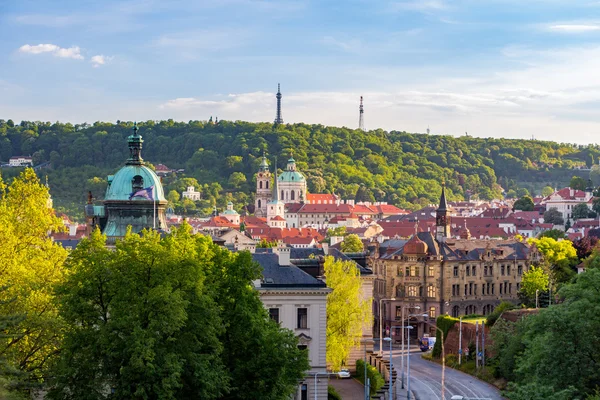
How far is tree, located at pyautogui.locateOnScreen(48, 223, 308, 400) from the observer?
4509 centimetres

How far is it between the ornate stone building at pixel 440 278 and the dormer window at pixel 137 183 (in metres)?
38.0

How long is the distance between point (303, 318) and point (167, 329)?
1734cm

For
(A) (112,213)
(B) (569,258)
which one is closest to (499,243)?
(B) (569,258)

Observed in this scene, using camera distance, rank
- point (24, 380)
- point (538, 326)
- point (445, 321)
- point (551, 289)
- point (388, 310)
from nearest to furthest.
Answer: point (24, 380) < point (538, 326) < point (445, 321) < point (551, 289) < point (388, 310)

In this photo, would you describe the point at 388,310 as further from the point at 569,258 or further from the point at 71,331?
the point at 71,331

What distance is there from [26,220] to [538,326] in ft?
80.5

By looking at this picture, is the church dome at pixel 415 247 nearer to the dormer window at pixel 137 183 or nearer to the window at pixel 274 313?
the dormer window at pixel 137 183

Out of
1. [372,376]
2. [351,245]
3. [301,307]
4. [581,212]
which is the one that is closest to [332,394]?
[301,307]

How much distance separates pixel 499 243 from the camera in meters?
119

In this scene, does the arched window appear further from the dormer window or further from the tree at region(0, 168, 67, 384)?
the tree at region(0, 168, 67, 384)

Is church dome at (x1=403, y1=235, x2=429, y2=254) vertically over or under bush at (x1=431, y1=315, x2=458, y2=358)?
over

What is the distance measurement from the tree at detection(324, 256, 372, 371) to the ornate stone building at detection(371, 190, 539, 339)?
3373cm

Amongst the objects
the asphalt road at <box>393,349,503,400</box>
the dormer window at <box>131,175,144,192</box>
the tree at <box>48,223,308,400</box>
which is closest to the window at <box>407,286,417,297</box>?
the asphalt road at <box>393,349,503,400</box>

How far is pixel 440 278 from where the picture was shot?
355 feet
